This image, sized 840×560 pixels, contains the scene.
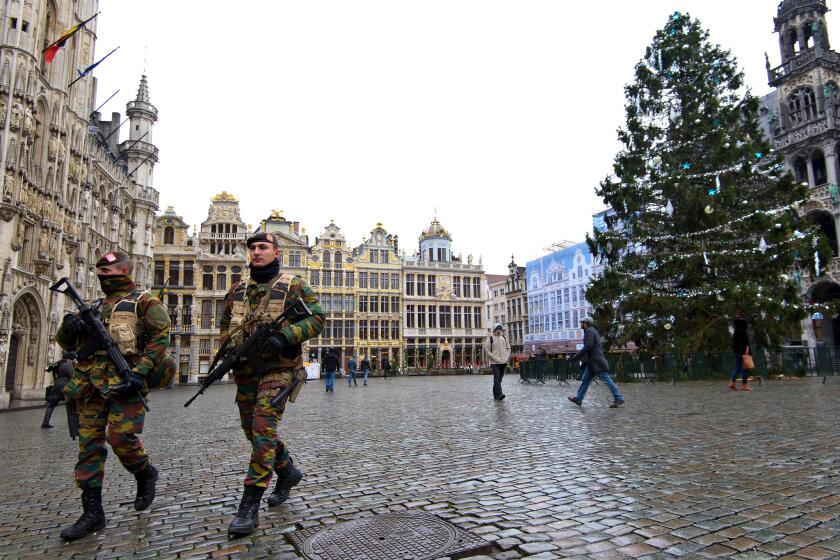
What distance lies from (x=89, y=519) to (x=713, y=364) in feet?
62.4

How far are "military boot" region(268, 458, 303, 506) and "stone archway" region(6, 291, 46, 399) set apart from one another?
71.8 ft

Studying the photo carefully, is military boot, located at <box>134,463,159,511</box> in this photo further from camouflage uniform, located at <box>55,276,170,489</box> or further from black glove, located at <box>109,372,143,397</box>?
black glove, located at <box>109,372,143,397</box>

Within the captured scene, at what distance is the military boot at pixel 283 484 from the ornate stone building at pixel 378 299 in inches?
2105

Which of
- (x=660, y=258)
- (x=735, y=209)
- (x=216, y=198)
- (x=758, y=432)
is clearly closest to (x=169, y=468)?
(x=758, y=432)

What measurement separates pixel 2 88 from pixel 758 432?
80.8ft

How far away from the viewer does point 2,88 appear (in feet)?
62.8

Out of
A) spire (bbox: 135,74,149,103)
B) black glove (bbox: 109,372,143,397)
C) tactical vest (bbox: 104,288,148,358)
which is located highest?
spire (bbox: 135,74,149,103)

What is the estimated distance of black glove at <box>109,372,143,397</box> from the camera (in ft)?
11.8

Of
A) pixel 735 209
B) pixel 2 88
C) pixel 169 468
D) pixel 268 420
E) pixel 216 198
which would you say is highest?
pixel 216 198

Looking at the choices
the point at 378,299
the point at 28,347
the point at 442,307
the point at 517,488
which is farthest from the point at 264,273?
the point at 442,307

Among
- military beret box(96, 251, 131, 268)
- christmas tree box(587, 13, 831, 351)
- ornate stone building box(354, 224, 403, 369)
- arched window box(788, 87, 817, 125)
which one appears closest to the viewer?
military beret box(96, 251, 131, 268)

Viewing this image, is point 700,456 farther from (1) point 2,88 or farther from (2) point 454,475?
(1) point 2,88

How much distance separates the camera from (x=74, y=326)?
3861 millimetres

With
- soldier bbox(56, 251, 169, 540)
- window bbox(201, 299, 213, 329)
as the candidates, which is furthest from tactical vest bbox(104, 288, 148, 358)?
window bbox(201, 299, 213, 329)
